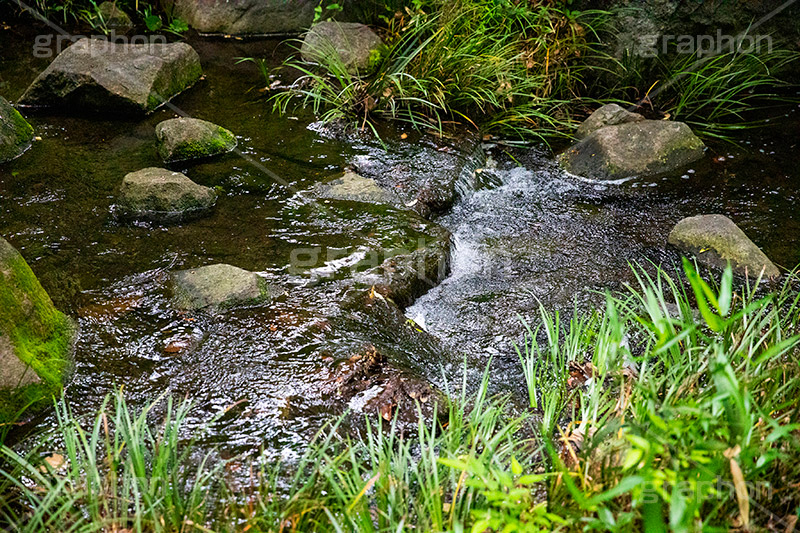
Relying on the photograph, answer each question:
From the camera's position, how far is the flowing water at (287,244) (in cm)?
266

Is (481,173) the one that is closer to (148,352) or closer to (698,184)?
(698,184)

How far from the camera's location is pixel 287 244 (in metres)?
3.62

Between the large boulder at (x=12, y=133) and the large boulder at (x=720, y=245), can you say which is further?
the large boulder at (x=12, y=133)

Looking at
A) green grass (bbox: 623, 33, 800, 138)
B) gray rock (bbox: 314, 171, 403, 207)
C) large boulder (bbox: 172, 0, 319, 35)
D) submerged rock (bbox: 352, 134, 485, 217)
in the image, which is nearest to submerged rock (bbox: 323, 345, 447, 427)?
gray rock (bbox: 314, 171, 403, 207)

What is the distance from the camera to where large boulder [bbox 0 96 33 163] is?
167 inches

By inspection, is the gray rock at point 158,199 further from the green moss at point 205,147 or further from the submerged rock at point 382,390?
the submerged rock at point 382,390

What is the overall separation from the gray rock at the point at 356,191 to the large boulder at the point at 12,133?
2.18 m

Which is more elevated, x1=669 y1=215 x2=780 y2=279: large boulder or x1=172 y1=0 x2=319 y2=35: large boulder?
x1=172 y1=0 x2=319 y2=35: large boulder

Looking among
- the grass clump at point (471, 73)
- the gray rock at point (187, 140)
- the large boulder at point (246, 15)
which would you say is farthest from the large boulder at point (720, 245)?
the large boulder at point (246, 15)

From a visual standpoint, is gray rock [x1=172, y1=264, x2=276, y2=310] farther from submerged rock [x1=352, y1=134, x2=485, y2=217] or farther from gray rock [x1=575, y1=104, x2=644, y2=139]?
gray rock [x1=575, y1=104, x2=644, y2=139]

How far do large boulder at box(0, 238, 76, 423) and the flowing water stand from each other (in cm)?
11

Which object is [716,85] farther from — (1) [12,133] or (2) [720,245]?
(1) [12,133]

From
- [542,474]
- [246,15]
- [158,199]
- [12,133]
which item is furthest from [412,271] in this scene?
[246,15]

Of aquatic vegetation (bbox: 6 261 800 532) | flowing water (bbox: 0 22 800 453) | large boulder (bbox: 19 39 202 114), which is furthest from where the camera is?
large boulder (bbox: 19 39 202 114)
